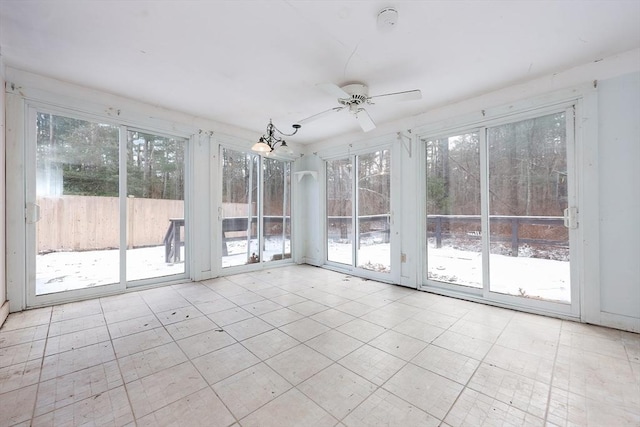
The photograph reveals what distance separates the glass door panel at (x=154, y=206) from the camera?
3.82m

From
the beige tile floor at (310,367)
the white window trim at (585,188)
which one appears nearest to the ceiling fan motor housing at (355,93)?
the white window trim at (585,188)

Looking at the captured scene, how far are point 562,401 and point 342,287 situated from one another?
8.89 ft

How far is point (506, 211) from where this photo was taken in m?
3.30

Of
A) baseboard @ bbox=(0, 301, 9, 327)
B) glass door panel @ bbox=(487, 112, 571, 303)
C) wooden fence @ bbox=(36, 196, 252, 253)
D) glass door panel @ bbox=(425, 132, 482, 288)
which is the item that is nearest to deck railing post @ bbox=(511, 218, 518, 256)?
glass door panel @ bbox=(487, 112, 571, 303)

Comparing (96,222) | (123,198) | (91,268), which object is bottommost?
(91,268)

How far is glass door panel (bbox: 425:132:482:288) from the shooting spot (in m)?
3.56

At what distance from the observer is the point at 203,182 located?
14.4 feet

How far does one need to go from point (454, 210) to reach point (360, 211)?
5.55ft

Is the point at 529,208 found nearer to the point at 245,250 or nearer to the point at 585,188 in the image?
the point at 585,188

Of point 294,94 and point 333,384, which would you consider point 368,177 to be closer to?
point 294,94

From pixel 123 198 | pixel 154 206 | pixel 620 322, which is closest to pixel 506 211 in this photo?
pixel 620 322

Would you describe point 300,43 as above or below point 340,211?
above

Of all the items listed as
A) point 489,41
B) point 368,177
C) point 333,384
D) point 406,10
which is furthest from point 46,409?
point 368,177

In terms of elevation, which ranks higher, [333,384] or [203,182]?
[203,182]
